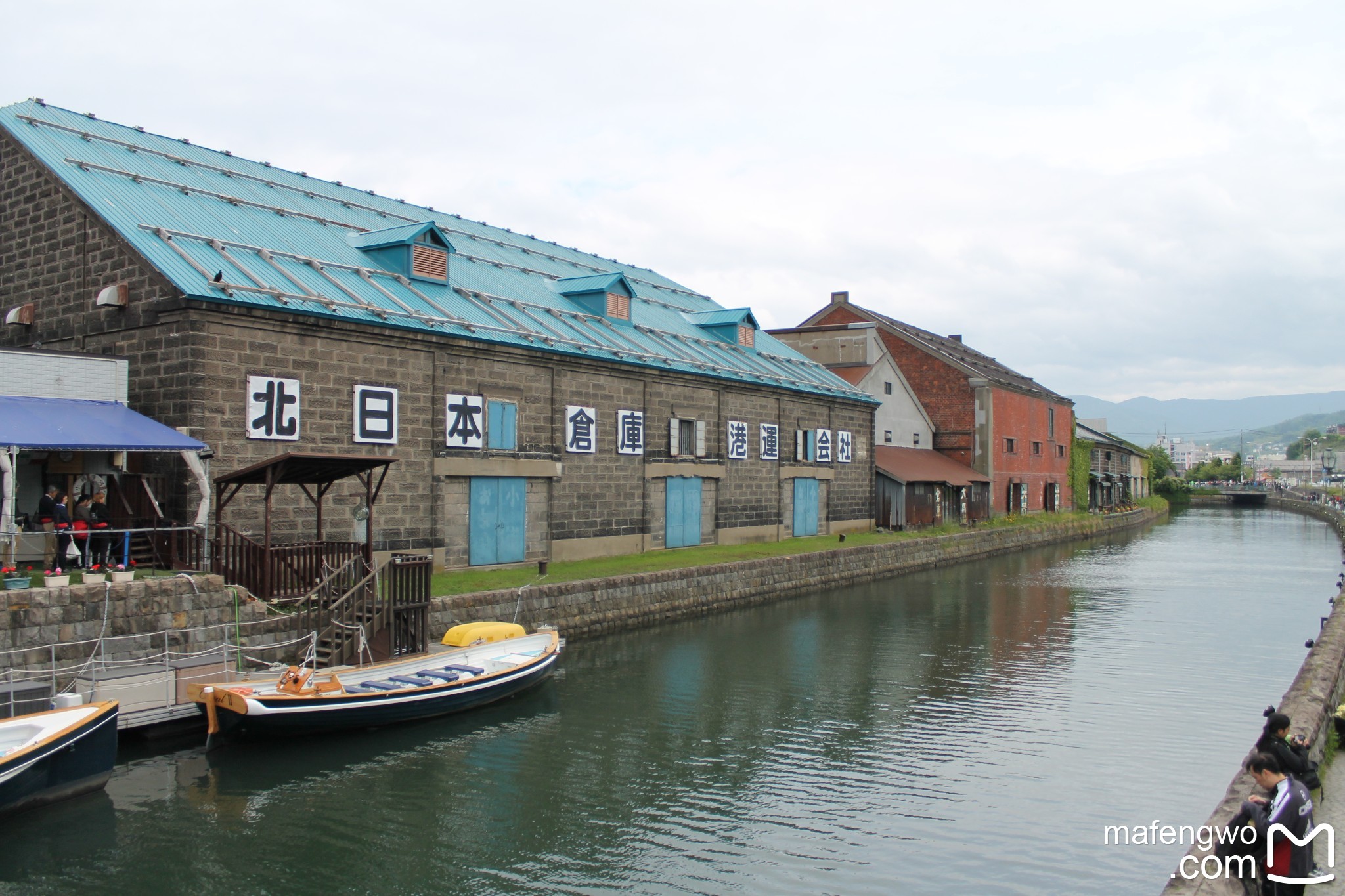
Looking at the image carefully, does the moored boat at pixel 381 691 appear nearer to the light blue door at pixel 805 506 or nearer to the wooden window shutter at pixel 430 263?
the wooden window shutter at pixel 430 263

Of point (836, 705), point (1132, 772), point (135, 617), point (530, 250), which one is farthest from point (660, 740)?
point (530, 250)

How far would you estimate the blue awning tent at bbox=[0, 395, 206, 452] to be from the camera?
16.7 metres

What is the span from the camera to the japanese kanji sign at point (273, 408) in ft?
69.3

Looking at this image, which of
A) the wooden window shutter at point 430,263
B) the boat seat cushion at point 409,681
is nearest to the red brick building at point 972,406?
the wooden window shutter at point 430,263

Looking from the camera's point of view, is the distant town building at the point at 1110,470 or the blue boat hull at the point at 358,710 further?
the distant town building at the point at 1110,470

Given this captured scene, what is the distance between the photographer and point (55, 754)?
38.8ft

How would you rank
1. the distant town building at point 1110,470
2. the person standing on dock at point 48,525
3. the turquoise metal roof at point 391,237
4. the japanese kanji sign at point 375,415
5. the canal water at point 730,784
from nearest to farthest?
the canal water at point 730,784, the person standing on dock at point 48,525, the japanese kanji sign at point 375,415, the turquoise metal roof at point 391,237, the distant town building at point 1110,470

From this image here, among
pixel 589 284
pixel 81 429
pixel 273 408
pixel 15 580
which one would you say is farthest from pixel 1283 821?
pixel 589 284

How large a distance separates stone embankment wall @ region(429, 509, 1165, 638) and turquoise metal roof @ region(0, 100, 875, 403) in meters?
7.01

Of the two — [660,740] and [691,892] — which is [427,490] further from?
[691,892]

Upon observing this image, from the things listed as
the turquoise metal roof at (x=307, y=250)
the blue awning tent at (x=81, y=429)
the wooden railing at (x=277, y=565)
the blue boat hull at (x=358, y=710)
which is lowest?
the blue boat hull at (x=358, y=710)

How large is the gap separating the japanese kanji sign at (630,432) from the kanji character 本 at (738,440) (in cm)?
509

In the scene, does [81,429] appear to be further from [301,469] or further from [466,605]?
[466,605]

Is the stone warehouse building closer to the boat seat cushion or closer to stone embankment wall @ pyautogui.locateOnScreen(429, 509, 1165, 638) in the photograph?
stone embankment wall @ pyautogui.locateOnScreen(429, 509, 1165, 638)
